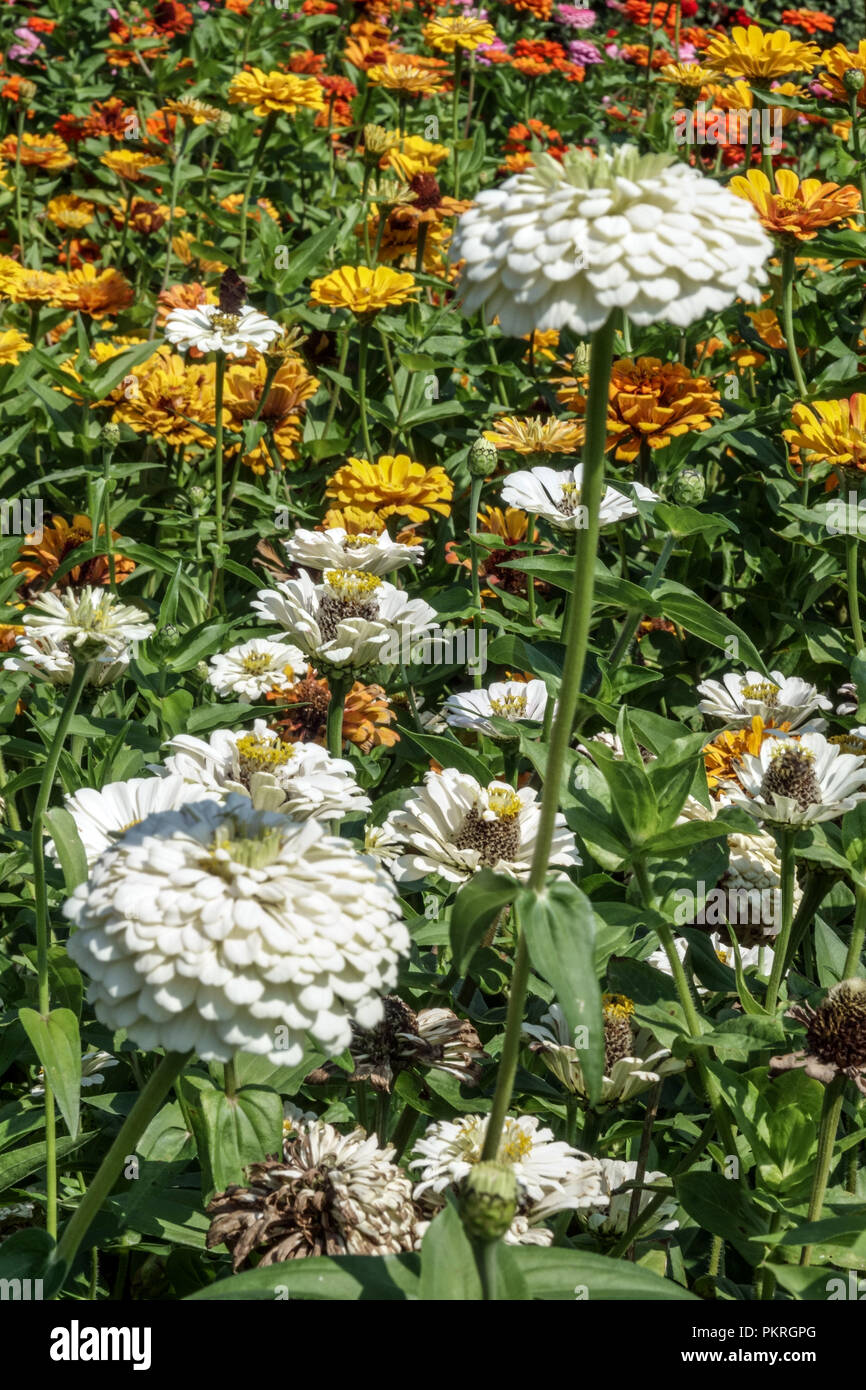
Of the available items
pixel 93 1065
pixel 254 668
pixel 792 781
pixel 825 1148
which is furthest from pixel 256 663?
pixel 825 1148

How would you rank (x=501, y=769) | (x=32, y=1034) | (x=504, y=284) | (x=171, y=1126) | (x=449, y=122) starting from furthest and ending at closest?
(x=449, y=122)
(x=501, y=769)
(x=171, y=1126)
(x=32, y=1034)
(x=504, y=284)

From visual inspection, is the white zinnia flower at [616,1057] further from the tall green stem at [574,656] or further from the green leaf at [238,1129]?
the tall green stem at [574,656]

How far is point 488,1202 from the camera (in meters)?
0.85

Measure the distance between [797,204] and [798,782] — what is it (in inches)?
59.9

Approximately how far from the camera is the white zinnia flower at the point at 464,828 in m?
1.51

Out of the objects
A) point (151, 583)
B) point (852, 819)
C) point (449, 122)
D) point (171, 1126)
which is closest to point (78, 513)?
point (151, 583)

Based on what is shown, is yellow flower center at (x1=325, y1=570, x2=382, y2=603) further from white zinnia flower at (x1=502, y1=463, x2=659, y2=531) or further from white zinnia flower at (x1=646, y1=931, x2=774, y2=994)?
white zinnia flower at (x1=646, y1=931, x2=774, y2=994)

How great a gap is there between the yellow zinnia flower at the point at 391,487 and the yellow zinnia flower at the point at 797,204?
29.0 inches

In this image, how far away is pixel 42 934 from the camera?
4.33 ft

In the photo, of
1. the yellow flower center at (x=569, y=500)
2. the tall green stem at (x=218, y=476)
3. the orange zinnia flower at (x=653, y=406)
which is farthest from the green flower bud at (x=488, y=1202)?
the tall green stem at (x=218, y=476)

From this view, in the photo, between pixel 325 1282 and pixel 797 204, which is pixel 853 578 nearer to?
pixel 797 204

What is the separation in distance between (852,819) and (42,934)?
83 centimetres

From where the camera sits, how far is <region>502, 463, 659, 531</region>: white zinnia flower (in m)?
1.91
